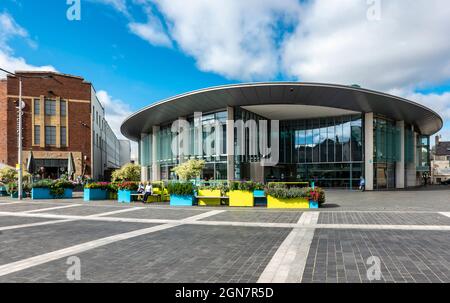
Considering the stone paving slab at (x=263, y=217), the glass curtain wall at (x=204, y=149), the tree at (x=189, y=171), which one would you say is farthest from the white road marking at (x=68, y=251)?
the glass curtain wall at (x=204, y=149)

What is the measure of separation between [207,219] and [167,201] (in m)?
8.44

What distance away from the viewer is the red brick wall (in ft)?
129

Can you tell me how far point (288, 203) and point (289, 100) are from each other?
46.9ft

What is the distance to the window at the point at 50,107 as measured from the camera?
40750mm

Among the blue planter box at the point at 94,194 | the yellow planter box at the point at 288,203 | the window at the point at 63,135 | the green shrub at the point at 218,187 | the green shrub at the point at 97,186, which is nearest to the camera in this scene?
the yellow planter box at the point at 288,203

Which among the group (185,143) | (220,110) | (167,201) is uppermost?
(220,110)

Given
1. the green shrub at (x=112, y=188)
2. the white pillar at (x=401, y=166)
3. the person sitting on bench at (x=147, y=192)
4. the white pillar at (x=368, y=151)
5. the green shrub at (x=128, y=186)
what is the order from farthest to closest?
the white pillar at (x=401, y=166) < the white pillar at (x=368, y=151) < the green shrub at (x=112, y=188) < the green shrub at (x=128, y=186) < the person sitting on bench at (x=147, y=192)

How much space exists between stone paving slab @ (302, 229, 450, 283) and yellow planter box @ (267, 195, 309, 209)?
5.55m

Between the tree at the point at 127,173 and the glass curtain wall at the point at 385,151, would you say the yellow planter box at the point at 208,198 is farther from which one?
the glass curtain wall at the point at 385,151

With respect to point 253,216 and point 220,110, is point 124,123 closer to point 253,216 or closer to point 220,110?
point 220,110

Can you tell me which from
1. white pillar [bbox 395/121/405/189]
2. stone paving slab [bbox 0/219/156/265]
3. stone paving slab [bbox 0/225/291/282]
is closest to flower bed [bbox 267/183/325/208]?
stone paving slab [bbox 0/225/291/282]

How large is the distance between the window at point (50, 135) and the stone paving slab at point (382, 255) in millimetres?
42261

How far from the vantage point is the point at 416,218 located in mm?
10352
